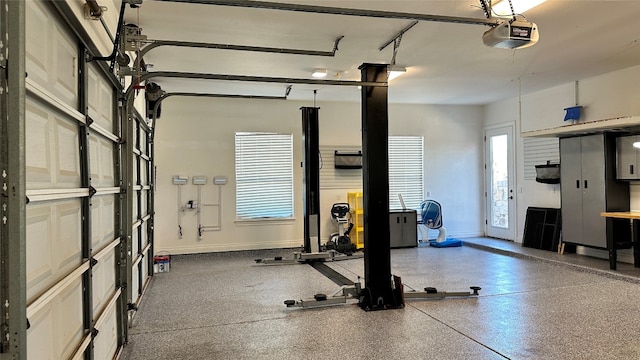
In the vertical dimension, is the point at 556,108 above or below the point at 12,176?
above

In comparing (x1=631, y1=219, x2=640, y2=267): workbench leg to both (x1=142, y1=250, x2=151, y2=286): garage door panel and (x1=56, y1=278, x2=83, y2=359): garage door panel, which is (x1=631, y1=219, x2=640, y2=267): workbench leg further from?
(x1=56, y1=278, x2=83, y2=359): garage door panel

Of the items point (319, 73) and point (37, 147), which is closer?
point (37, 147)

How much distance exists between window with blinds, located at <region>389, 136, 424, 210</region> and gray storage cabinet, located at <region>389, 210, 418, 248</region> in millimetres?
601

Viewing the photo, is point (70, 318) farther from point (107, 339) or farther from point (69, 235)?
point (107, 339)

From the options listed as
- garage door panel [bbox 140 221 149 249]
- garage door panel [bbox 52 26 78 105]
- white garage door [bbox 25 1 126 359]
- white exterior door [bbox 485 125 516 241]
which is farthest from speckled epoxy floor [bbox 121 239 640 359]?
white exterior door [bbox 485 125 516 241]

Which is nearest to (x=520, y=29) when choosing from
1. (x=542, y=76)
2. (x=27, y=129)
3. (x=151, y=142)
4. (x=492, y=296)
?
(x=492, y=296)

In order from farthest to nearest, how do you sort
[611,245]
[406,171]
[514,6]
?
[406,171] < [611,245] < [514,6]

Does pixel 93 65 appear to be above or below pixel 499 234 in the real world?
above

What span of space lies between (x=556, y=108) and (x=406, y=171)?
311 cm

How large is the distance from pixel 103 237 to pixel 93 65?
123cm

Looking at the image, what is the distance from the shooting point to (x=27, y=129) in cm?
177

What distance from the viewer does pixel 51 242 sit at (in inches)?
81.1

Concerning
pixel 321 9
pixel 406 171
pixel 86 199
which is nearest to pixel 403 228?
pixel 406 171

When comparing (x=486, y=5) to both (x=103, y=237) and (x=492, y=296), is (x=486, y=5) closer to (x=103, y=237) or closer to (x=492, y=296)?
(x=492, y=296)
